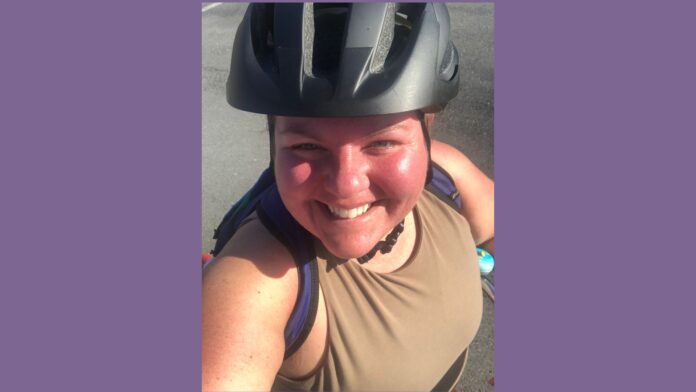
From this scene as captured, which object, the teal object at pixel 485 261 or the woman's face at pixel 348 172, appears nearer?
the woman's face at pixel 348 172

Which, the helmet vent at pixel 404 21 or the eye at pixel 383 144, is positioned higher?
the helmet vent at pixel 404 21

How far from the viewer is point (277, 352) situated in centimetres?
125

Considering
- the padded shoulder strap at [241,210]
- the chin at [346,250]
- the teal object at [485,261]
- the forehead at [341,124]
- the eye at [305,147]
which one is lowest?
the teal object at [485,261]

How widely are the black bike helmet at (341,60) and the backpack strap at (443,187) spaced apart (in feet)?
1.01

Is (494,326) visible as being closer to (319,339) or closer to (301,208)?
(319,339)

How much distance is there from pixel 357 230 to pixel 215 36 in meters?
0.76

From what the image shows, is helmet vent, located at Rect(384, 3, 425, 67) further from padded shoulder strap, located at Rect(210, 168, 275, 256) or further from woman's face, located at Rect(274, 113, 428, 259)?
padded shoulder strap, located at Rect(210, 168, 275, 256)

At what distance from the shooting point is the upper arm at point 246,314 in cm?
121

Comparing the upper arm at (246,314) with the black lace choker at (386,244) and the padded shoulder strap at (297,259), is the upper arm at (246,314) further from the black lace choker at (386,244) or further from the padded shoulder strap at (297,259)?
the black lace choker at (386,244)

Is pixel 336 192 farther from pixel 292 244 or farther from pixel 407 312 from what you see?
pixel 407 312

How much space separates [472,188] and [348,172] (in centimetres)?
66

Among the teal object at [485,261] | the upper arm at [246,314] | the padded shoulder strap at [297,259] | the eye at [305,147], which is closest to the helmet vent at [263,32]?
the eye at [305,147]

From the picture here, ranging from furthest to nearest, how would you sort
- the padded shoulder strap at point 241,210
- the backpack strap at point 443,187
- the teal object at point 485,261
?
the teal object at point 485,261, the backpack strap at point 443,187, the padded shoulder strap at point 241,210

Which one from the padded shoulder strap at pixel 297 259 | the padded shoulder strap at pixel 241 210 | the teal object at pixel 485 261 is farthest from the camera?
the teal object at pixel 485 261
